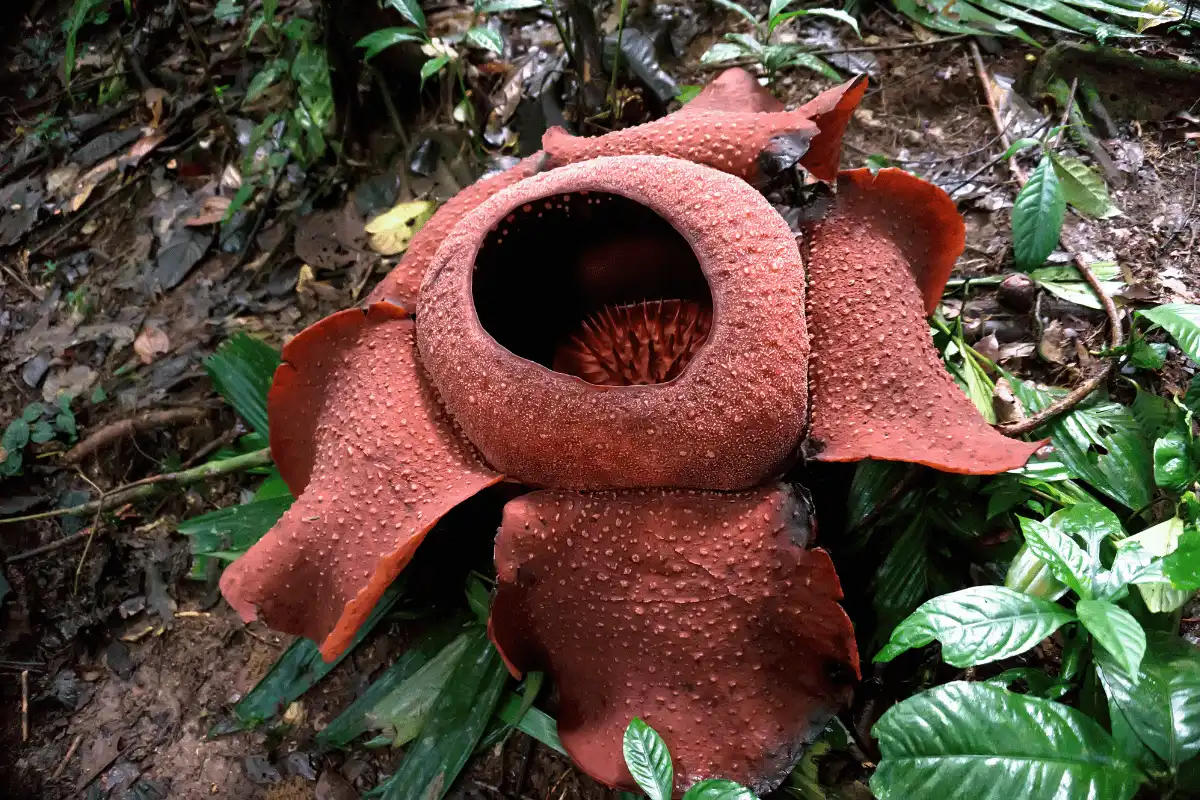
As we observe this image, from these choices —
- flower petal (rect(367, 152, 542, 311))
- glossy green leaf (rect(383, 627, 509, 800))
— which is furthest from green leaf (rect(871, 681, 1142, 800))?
flower petal (rect(367, 152, 542, 311))

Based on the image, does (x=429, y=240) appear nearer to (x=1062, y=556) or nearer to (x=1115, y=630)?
(x=1062, y=556)

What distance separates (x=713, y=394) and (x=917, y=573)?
2.43 ft

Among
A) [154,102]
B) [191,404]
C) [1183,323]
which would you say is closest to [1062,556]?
[1183,323]

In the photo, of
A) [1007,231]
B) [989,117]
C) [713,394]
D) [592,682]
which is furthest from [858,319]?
[989,117]

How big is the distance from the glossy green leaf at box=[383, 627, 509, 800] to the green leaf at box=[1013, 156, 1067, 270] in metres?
1.84

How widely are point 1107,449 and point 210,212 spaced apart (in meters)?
3.52

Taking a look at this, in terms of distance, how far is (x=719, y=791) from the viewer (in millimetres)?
1403

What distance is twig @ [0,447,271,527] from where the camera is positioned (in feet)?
9.25

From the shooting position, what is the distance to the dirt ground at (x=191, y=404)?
239 cm

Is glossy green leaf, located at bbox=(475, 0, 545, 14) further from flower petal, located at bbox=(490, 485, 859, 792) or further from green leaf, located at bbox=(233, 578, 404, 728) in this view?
green leaf, located at bbox=(233, 578, 404, 728)

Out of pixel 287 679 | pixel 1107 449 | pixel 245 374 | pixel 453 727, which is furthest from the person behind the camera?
pixel 245 374

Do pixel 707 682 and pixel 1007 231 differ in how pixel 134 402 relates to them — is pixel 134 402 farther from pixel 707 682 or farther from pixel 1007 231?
pixel 1007 231

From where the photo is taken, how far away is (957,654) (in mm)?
1363

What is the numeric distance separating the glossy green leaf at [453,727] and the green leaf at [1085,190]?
221 centimetres
